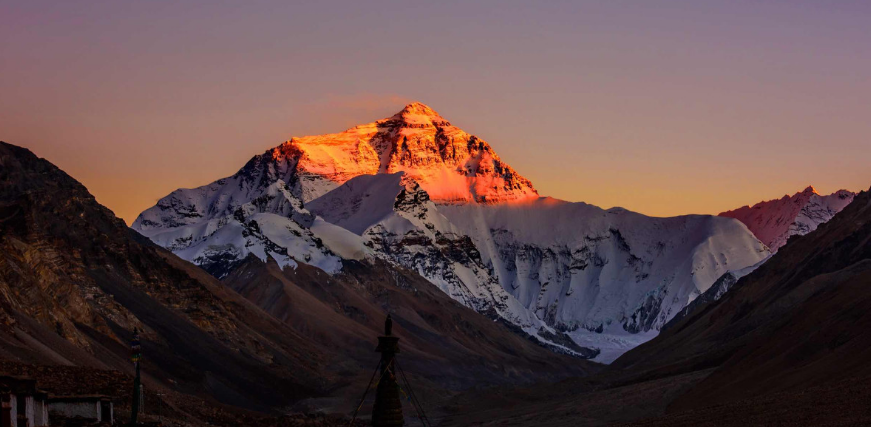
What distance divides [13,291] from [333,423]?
80.8ft

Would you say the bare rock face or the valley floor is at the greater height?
the bare rock face

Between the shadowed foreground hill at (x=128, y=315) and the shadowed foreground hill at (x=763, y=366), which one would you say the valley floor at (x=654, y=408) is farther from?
the shadowed foreground hill at (x=128, y=315)

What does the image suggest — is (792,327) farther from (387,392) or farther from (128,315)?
(387,392)

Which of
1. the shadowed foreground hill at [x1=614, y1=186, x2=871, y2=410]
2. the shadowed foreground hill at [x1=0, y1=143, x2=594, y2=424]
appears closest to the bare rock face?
the shadowed foreground hill at [x1=0, y1=143, x2=594, y2=424]

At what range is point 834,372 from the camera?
75.1 meters

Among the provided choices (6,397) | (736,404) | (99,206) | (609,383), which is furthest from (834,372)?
(99,206)

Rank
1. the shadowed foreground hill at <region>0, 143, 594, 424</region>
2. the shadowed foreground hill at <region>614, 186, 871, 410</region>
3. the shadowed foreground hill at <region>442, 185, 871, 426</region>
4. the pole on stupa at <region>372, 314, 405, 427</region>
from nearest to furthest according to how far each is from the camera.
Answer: the pole on stupa at <region>372, 314, 405, 427</region> → the shadowed foreground hill at <region>442, 185, 871, 426</region> → the shadowed foreground hill at <region>614, 186, 871, 410</region> → the shadowed foreground hill at <region>0, 143, 594, 424</region>

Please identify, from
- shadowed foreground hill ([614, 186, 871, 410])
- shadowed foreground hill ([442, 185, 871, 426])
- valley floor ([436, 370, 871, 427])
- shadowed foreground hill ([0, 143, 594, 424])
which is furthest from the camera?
shadowed foreground hill ([0, 143, 594, 424])

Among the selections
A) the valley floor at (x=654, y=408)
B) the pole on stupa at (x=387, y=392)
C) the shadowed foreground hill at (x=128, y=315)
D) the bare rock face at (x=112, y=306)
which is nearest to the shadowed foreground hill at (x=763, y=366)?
the valley floor at (x=654, y=408)

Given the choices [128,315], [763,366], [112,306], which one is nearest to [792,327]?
[763,366]

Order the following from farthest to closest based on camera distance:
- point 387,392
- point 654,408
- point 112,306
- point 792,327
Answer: point 112,306 → point 792,327 → point 654,408 → point 387,392

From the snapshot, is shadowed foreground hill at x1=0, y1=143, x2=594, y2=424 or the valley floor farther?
shadowed foreground hill at x1=0, y1=143, x2=594, y2=424

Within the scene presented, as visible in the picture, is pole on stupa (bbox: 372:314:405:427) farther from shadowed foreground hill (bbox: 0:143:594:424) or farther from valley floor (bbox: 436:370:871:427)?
shadowed foreground hill (bbox: 0:143:594:424)

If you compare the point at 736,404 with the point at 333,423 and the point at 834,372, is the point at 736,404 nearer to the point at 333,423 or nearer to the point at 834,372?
the point at 834,372
